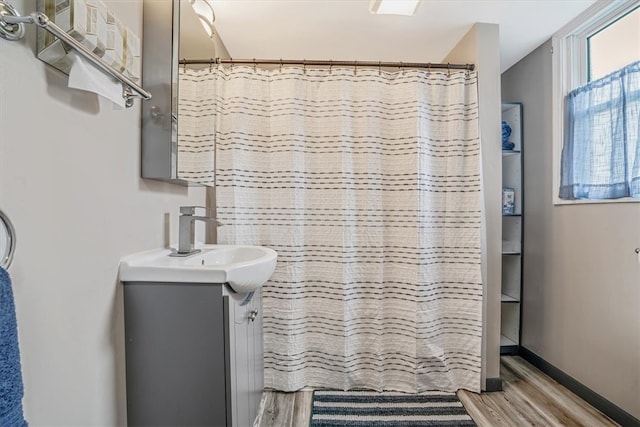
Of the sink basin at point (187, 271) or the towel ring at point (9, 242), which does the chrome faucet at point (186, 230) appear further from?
the towel ring at point (9, 242)

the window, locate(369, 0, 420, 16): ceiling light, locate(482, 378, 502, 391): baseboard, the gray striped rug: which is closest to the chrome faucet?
the gray striped rug

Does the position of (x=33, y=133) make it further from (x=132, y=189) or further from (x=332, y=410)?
(x=332, y=410)

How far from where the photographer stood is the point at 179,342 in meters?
1.10

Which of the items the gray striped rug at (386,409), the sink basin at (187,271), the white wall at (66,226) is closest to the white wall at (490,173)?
the gray striped rug at (386,409)

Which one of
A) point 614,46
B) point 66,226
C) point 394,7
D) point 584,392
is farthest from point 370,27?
point 584,392

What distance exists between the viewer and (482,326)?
1948mm

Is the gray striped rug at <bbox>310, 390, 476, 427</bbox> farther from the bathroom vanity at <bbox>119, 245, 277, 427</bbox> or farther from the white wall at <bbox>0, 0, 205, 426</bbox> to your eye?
the white wall at <bbox>0, 0, 205, 426</bbox>

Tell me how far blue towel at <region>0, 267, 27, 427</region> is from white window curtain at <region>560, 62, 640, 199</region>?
2.33 metres

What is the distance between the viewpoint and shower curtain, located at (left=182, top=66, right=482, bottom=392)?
186 cm

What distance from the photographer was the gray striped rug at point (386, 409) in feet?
5.54

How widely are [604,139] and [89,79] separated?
235 cm

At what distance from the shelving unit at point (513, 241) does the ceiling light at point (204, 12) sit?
206 cm

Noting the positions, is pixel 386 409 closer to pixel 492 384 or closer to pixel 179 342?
pixel 492 384

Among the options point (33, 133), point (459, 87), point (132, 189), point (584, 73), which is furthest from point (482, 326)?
point (33, 133)
